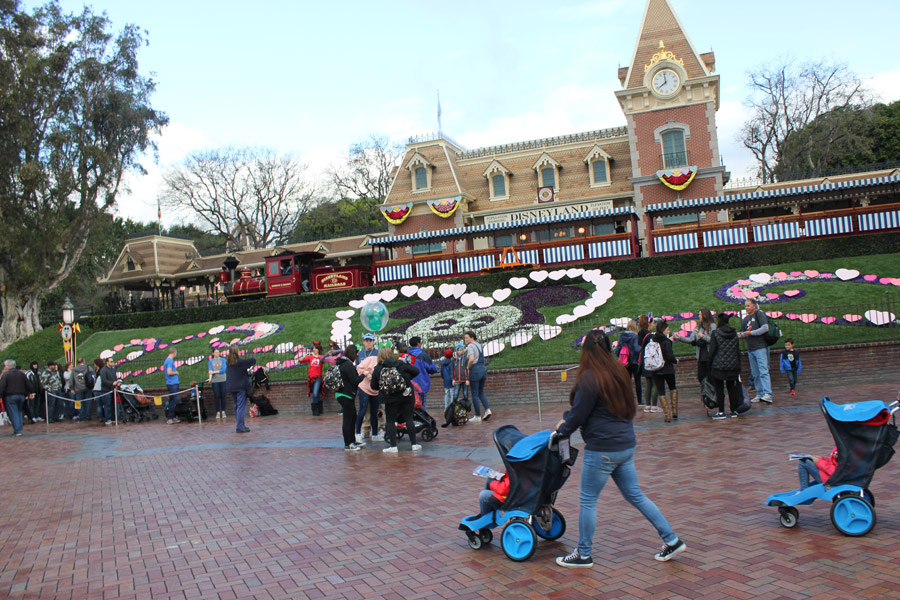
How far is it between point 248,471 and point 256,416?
7.96 meters

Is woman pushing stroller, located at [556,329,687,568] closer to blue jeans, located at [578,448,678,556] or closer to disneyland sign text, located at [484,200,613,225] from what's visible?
blue jeans, located at [578,448,678,556]

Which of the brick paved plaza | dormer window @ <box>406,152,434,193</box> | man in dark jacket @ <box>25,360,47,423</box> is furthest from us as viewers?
dormer window @ <box>406,152,434,193</box>

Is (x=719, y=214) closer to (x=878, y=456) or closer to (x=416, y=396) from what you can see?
(x=416, y=396)

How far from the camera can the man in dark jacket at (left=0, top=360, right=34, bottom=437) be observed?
1594 centimetres

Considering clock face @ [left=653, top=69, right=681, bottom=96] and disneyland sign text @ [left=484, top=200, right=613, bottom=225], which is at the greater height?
clock face @ [left=653, top=69, right=681, bottom=96]

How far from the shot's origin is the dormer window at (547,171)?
39031mm

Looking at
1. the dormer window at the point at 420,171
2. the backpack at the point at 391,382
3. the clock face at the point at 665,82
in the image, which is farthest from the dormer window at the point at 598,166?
the backpack at the point at 391,382

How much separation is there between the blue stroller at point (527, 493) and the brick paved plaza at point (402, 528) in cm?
18

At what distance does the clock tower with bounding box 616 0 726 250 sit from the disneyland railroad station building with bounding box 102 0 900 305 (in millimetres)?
54

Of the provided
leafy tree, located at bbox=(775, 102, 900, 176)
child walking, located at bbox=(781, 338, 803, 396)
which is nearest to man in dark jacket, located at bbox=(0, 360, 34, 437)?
child walking, located at bbox=(781, 338, 803, 396)

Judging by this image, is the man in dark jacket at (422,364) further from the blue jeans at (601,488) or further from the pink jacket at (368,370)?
the blue jeans at (601,488)

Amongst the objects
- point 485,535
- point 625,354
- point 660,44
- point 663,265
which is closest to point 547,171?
point 660,44

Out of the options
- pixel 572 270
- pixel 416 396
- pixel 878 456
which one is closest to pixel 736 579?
pixel 878 456

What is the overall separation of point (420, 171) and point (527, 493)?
37.1 meters
